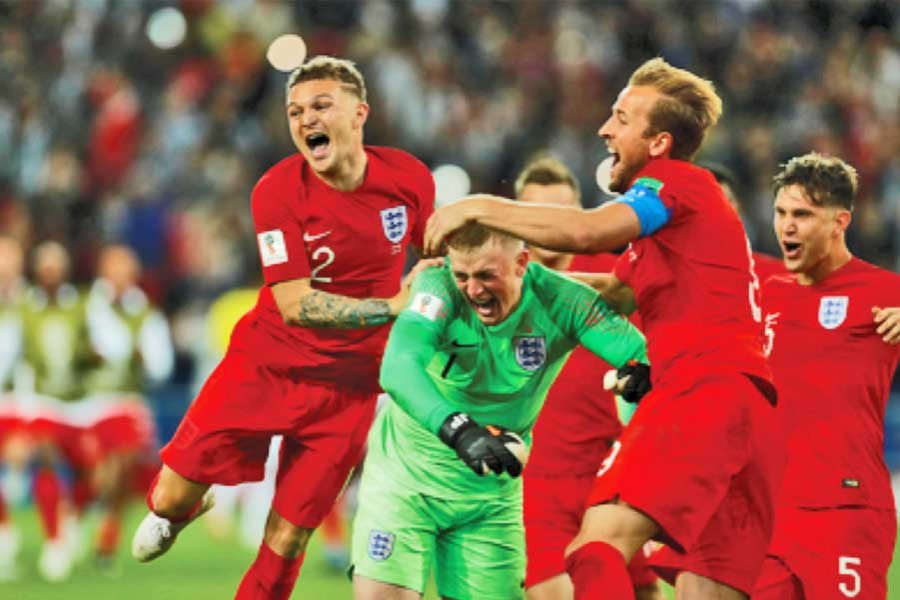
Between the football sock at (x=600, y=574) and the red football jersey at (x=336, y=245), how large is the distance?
80.9 inches

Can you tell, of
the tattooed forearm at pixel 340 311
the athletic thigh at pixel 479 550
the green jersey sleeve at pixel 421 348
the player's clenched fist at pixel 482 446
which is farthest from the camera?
the tattooed forearm at pixel 340 311

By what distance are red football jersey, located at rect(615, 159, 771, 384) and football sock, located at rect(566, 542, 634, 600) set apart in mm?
671

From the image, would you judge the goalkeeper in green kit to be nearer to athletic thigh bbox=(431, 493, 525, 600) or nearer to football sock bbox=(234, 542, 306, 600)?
athletic thigh bbox=(431, 493, 525, 600)

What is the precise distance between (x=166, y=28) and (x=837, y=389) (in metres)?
12.2

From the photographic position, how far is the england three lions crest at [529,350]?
587cm

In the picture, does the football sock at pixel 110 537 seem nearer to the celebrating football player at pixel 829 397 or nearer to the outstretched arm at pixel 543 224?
the celebrating football player at pixel 829 397

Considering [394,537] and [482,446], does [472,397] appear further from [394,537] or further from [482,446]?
[482,446]

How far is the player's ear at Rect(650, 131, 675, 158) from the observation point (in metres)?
5.59

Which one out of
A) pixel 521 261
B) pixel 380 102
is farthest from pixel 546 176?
pixel 380 102

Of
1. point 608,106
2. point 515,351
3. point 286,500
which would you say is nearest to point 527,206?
point 515,351

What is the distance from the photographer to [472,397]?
5.92 m

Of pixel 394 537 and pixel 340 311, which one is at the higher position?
pixel 340 311

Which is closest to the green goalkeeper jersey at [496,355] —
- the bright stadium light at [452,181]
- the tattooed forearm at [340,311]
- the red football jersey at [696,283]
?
the red football jersey at [696,283]

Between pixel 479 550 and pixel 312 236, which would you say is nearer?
pixel 479 550
